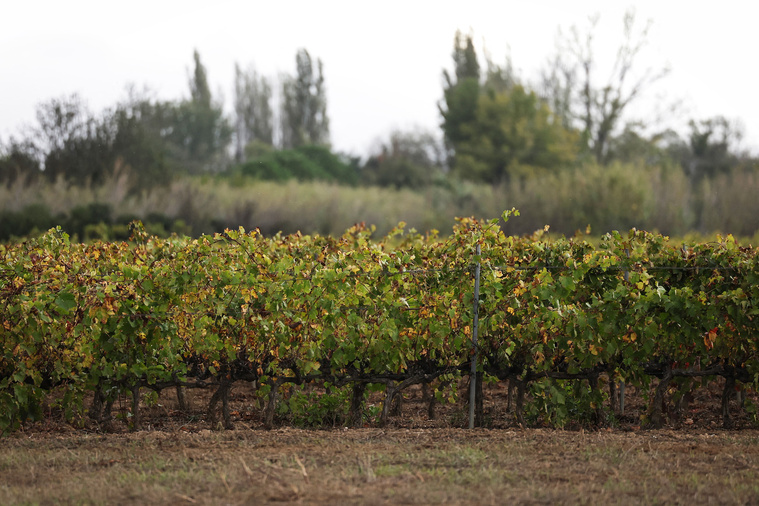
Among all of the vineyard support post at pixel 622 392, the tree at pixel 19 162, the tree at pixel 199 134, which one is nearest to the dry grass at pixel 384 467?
the vineyard support post at pixel 622 392

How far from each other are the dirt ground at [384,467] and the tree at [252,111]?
167ft

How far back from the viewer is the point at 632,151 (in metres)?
32.7

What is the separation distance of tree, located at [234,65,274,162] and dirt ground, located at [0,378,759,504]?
51.0 metres

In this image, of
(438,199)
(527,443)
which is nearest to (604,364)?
(527,443)

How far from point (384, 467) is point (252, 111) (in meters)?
53.4

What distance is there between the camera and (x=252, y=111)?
54875 millimetres

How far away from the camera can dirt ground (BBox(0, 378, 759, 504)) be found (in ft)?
10.3

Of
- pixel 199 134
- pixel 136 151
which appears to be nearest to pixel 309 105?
pixel 199 134

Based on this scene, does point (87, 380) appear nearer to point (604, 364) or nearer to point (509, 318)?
point (509, 318)

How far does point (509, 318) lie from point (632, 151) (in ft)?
97.9

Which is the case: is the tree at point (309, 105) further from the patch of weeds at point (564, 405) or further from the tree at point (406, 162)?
the patch of weeds at point (564, 405)

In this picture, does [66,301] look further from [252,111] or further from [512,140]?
[252,111]

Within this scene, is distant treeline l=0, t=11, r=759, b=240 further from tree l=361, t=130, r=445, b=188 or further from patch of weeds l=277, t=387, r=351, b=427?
patch of weeds l=277, t=387, r=351, b=427

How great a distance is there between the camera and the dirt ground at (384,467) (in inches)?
123
